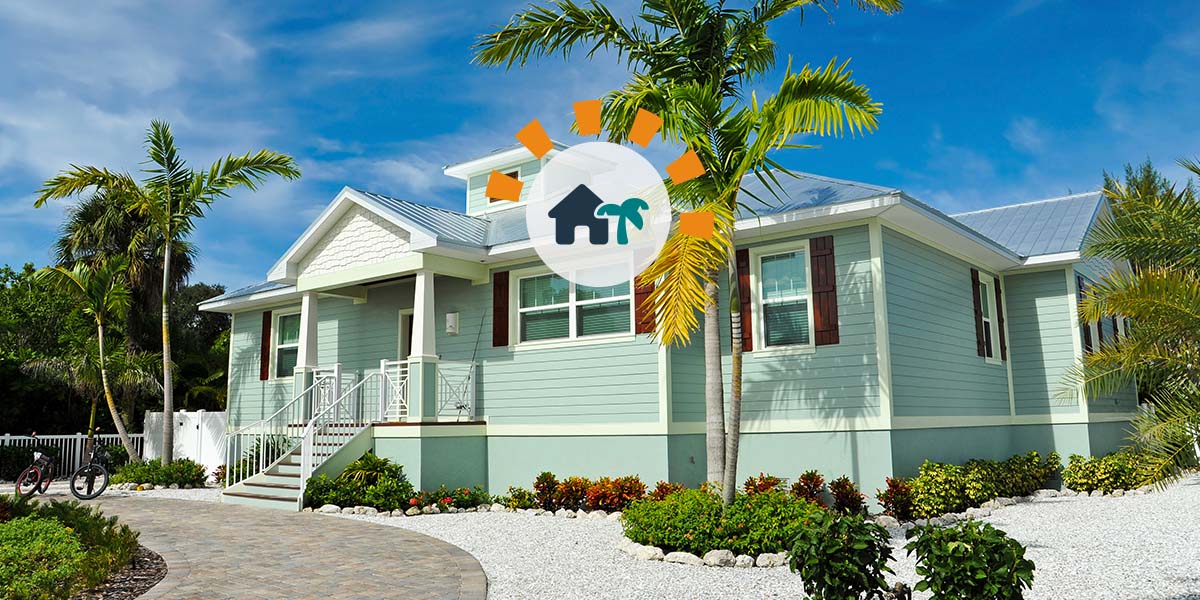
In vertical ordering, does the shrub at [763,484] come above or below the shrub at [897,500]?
above

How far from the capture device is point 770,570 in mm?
7934

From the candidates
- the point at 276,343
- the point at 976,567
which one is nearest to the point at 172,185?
the point at 276,343

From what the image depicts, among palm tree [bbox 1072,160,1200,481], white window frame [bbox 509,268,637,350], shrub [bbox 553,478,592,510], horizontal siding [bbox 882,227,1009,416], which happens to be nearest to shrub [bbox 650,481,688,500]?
shrub [bbox 553,478,592,510]

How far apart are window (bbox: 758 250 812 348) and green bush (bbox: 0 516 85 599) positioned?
8.84m

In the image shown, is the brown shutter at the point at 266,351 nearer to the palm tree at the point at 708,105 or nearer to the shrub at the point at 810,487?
the palm tree at the point at 708,105

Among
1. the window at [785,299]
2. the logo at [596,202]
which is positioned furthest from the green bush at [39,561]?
the window at [785,299]

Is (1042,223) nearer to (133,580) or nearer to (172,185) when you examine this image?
(133,580)

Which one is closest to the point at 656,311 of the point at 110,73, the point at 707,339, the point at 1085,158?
the point at 707,339

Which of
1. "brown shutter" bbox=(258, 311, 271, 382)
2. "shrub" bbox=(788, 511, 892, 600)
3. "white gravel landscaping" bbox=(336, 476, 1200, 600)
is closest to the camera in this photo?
"shrub" bbox=(788, 511, 892, 600)

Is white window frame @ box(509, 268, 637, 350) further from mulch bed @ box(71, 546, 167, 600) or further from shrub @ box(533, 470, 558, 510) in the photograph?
mulch bed @ box(71, 546, 167, 600)

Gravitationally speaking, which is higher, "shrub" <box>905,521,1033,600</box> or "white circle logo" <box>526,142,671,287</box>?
"white circle logo" <box>526,142,671,287</box>

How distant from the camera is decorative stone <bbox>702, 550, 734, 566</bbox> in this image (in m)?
8.13

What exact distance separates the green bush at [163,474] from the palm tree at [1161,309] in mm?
16178

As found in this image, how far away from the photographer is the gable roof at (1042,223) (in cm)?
1533
